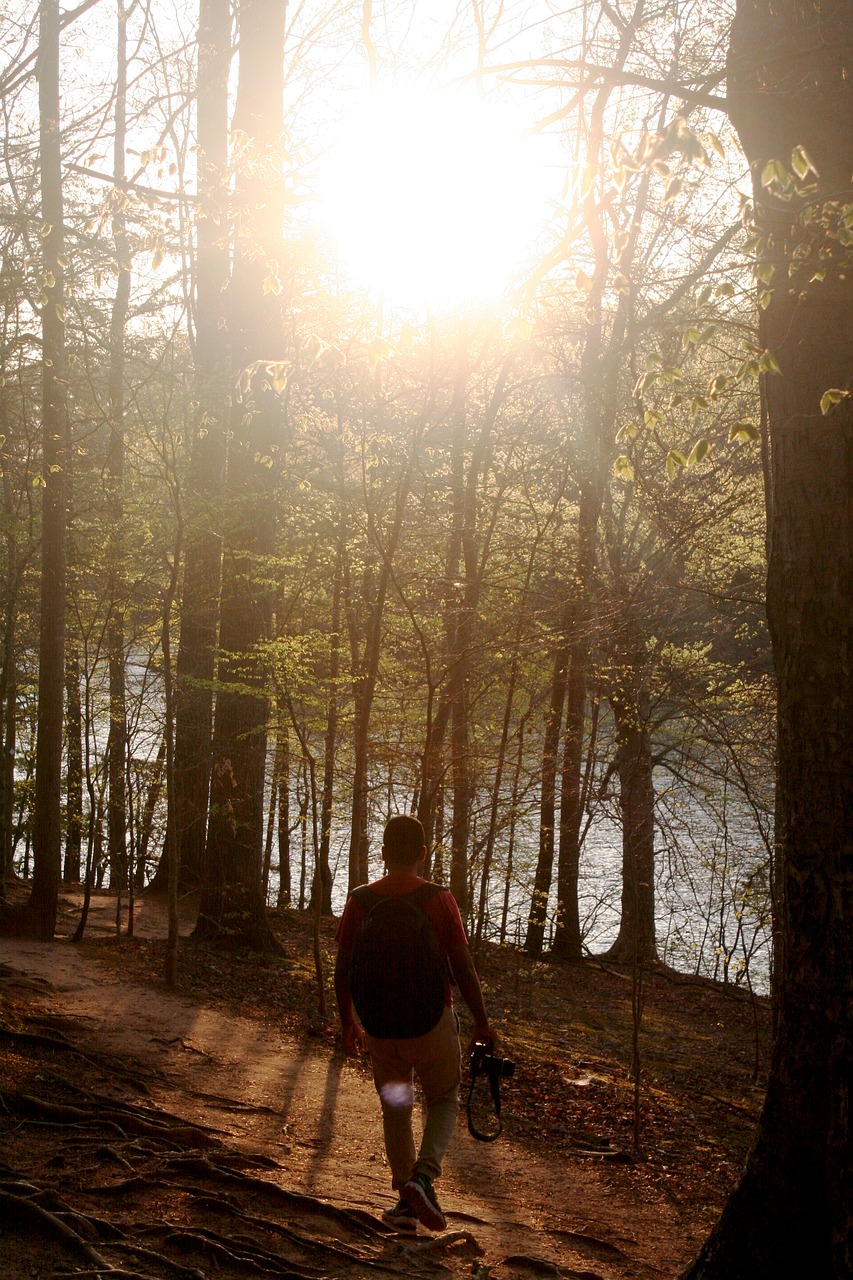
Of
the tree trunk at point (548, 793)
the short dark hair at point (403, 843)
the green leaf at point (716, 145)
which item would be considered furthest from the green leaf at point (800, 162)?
the tree trunk at point (548, 793)

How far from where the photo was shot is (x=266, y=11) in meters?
13.3

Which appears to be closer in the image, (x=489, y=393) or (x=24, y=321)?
(x=24, y=321)

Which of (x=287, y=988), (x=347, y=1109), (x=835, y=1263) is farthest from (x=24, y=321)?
(x=835, y=1263)

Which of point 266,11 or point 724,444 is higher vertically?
point 266,11

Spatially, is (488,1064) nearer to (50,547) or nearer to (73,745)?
(50,547)

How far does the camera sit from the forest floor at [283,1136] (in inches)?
171

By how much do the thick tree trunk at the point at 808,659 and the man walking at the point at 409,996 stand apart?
3.89 feet

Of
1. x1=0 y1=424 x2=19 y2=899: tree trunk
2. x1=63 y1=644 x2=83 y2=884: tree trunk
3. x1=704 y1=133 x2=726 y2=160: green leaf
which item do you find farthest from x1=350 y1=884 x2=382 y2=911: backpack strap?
x1=63 y1=644 x2=83 y2=884: tree trunk

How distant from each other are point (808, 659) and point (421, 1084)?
2481 millimetres

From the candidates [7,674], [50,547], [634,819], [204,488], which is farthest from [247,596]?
[634,819]

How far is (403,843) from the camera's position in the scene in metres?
4.82

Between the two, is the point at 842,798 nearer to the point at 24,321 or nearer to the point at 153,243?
the point at 153,243

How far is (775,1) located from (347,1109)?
7.14 metres

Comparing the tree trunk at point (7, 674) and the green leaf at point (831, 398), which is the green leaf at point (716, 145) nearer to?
the green leaf at point (831, 398)
